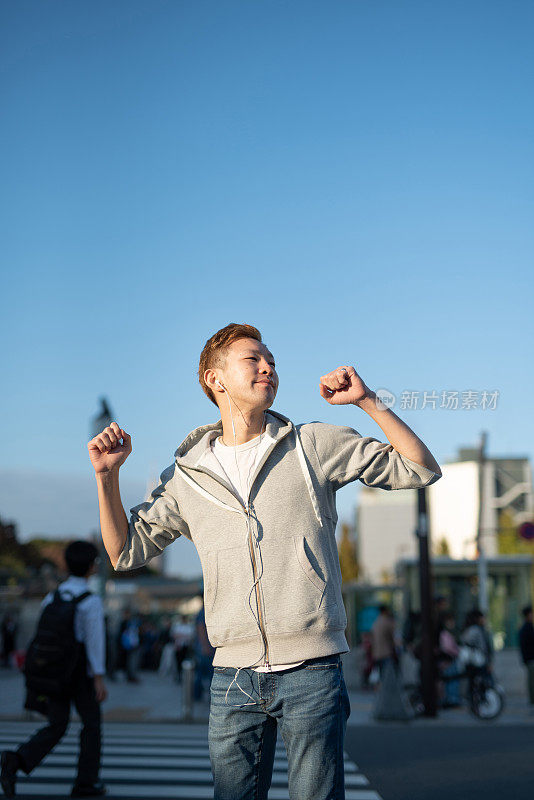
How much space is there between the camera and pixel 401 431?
2590 millimetres

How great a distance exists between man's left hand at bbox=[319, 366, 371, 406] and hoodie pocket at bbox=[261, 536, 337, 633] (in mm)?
449

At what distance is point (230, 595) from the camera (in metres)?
2.53

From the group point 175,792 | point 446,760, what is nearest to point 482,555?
point 446,760

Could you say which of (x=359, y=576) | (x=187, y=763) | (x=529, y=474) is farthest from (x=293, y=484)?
(x=529, y=474)

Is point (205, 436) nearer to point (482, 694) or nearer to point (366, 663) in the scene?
point (482, 694)

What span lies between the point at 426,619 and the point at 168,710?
4.68 m

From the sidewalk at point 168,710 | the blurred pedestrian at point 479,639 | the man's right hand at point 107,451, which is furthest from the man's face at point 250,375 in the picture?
the blurred pedestrian at point 479,639

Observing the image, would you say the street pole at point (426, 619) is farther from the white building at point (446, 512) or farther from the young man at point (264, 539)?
the white building at point (446, 512)

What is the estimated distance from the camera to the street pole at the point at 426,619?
13.7 metres

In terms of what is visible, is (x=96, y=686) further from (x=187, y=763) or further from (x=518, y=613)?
(x=518, y=613)

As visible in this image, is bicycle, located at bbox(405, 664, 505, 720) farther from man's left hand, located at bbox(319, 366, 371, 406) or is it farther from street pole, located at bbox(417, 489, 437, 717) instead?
man's left hand, located at bbox(319, 366, 371, 406)

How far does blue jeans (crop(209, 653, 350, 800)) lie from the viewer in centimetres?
241

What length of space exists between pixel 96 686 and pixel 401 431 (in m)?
4.16

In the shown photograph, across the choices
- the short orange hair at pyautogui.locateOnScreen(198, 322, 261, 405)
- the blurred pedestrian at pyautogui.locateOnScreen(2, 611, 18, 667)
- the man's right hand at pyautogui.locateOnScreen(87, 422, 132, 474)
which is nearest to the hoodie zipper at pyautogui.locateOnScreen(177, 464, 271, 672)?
the man's right hand at pyautogui.locateOnScreen(87, 422, 132, 474)
